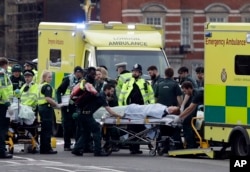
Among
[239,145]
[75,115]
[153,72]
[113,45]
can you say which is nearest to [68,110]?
[75,115]

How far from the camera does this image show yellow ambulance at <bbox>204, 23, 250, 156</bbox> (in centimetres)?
2117

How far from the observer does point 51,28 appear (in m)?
30.5

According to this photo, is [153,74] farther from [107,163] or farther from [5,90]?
[107,163]

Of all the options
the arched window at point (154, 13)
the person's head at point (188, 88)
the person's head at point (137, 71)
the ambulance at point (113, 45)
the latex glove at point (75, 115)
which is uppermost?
the arched window at point (154, 13)

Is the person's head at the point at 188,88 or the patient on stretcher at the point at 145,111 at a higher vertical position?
the person's head at the point at 188,88

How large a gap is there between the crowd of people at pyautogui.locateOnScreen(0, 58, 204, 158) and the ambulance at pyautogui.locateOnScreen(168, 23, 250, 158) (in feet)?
2.75

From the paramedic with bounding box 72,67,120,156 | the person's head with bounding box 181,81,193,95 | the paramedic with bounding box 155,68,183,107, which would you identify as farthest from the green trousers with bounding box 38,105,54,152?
the person's head with bounding box 181,81,193,95

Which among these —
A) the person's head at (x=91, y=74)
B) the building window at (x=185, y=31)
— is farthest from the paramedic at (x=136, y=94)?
the building window at (x=185, y=31)

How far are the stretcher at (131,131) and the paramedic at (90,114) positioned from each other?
0.96 ft

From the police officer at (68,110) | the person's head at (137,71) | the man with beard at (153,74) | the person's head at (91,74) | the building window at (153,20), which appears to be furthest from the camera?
the building window at (153,20)

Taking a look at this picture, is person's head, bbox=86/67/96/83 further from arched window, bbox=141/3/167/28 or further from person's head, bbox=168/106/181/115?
arched window, bbox=141/3/167/28

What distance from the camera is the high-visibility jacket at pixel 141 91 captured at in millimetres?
24141

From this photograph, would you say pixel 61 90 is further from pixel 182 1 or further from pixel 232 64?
pixel 182 1

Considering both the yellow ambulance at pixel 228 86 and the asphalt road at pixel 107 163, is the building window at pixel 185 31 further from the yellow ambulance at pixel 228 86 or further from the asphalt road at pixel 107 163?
the yellow ambulance at pixel 228 86
